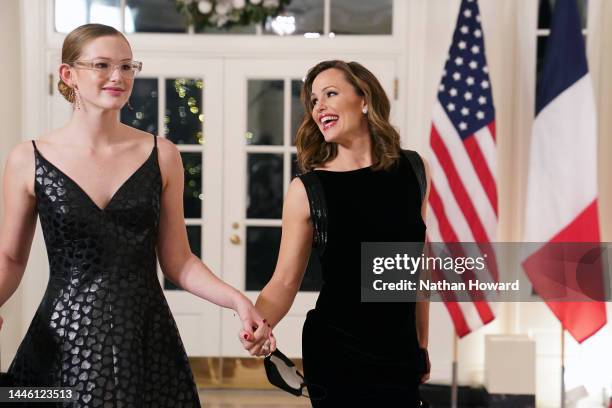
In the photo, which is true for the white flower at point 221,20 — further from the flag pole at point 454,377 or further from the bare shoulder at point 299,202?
the bare shoulder at point 299,202

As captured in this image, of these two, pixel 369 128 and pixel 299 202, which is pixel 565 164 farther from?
pixel 299 202

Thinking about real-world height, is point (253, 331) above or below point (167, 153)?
below

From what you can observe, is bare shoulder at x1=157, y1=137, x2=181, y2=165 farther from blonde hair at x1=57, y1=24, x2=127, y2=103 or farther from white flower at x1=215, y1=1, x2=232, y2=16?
white flower at x1=215, y1=1, x2=232, y2=16

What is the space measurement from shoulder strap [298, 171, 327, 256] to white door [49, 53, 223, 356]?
3.11 m

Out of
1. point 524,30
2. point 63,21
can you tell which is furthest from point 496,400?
point 63,21

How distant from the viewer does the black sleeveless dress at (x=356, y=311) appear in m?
2.33

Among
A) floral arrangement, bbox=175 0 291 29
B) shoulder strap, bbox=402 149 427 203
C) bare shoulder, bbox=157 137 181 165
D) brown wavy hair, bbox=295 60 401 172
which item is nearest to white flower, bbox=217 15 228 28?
floral arrangement, bbox=175 0 291 29

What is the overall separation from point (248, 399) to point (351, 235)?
3208 millimetres

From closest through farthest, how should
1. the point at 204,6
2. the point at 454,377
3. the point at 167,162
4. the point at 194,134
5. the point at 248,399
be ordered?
the point at 167,162
the point at 454,377
the point at 204,6
the point at 248,399
the point at 194,134

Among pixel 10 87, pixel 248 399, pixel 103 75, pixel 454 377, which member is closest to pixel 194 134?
pixel 10 87

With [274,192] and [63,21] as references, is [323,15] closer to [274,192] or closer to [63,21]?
[274,192]

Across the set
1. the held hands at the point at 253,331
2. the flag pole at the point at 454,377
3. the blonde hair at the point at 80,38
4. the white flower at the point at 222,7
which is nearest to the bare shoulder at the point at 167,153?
the blonde hair at the point at 80,38

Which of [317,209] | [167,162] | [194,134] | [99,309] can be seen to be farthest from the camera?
[194,134]

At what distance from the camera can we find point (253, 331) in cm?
220
